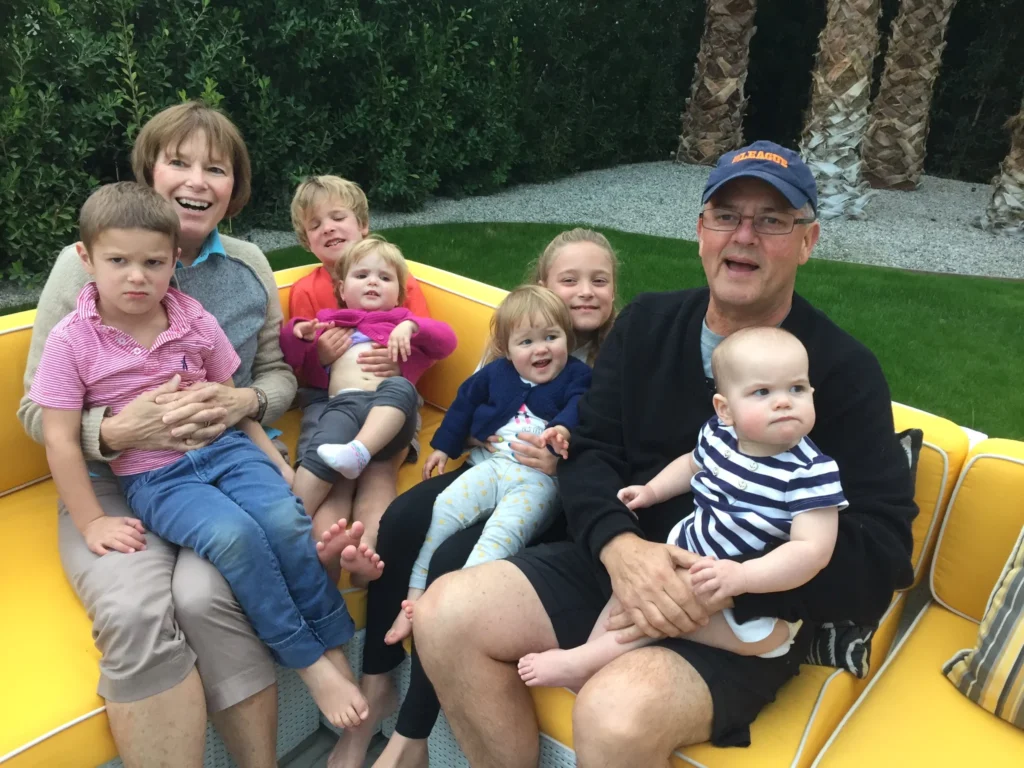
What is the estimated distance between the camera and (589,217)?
324 inches

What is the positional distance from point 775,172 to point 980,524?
3.73 feet

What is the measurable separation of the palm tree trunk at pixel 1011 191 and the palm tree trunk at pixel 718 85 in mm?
3049

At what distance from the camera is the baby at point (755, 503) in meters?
1.71

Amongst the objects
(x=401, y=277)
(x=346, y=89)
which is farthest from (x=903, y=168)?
(x=401, y=277)

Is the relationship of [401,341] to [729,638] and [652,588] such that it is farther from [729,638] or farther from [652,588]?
[729,638]

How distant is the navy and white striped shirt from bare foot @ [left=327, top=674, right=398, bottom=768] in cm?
104

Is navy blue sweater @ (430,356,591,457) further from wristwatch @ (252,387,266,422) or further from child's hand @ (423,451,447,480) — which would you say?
wristwatch @ (252,387,266,422)

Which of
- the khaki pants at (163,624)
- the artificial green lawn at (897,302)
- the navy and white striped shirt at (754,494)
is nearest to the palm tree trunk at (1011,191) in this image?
the artificial green lawn at (897,302)

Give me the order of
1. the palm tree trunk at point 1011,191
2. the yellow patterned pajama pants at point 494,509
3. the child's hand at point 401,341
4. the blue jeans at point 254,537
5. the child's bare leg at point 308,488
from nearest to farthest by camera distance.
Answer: the blue jeans at point 254,537, the yellow patterned pajama pants at point 494,509, the child's bare leg at point 308,488, the child's hand at point 401,341, the palm tree trunk at point 1011,191

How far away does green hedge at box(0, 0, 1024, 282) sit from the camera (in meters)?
5.16

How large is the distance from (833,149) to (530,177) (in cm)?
354

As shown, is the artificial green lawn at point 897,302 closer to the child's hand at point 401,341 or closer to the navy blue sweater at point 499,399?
the navy blue sweater at point 499,399

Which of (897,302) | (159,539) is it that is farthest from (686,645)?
(897,302)

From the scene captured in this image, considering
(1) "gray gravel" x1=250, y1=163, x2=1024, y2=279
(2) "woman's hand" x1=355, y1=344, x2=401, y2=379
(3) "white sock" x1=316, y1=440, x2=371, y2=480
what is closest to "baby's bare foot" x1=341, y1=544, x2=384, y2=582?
(3) "white sock" x1=316, y1=440, x2=371, y2=480
